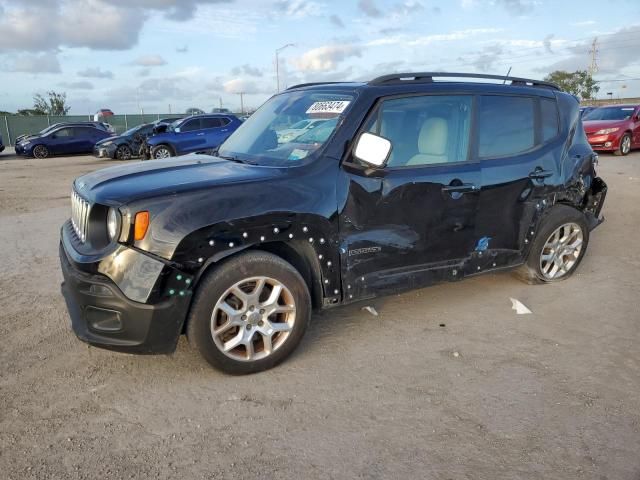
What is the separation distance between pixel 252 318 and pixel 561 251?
327 centimetres

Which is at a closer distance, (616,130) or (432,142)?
(432,142)

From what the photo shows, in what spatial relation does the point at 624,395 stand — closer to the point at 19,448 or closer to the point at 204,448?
the point at 204,448

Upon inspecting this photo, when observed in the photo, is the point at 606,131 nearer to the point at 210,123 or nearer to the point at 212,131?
the point at 212,131

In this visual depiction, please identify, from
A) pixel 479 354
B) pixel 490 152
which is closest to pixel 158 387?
pixel 479 354

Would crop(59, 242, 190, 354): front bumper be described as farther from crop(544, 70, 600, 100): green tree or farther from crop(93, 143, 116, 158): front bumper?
crop(544, 70, 600, 100): green tree

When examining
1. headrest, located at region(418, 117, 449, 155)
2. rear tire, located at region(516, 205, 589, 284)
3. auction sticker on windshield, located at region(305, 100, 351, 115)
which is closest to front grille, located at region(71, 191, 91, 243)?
auction sticker on windshield, located at region(305, 100, 351, 115)

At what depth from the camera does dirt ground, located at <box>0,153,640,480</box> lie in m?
2.53

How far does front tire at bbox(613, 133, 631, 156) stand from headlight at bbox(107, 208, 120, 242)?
17.4 metres

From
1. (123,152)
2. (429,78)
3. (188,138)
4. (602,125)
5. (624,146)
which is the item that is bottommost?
(624,146)

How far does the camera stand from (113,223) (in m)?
3.01

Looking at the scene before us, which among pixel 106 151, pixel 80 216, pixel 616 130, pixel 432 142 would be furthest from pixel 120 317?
pixel 106 151

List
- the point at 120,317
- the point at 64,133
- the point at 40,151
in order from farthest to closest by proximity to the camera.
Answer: the point at 64,133 < the point at 40,151 < the point at 120,317

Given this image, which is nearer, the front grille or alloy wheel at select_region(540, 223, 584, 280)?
the front grille

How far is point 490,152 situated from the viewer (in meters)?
4.19
